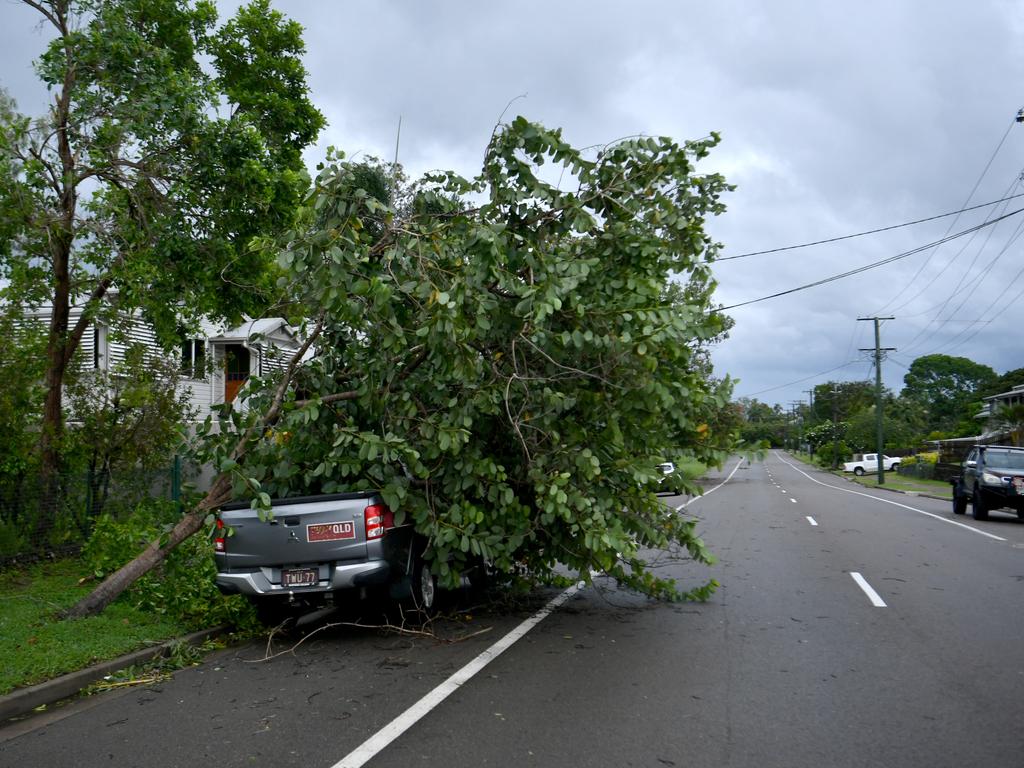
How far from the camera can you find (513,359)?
8.08 meters

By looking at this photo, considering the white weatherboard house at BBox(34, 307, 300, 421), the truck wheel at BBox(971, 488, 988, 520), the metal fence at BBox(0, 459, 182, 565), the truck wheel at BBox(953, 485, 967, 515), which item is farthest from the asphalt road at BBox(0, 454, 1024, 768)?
the truck wheel at BBox(953, 485, 967, 515)

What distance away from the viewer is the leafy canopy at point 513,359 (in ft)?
25.2

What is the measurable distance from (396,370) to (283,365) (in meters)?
1.89

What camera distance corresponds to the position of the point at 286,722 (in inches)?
222

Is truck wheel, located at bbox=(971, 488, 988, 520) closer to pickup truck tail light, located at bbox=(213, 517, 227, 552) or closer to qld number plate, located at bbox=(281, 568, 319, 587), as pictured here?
qld number plate, located at bbox=(281, 568, 319, 587)

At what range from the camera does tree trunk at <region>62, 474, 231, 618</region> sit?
862 centimetres

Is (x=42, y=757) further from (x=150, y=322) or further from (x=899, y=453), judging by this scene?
(x=899, y=453)

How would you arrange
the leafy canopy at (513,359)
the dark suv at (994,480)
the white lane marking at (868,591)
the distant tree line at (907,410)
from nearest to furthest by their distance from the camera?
the leafy canopy at (513,359)
the white lane marking at (868,591)
the dark suv at (994,480)
the distant tree line at (907,410)

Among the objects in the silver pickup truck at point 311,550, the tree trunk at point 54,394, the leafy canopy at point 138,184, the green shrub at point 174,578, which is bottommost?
the green shrub at point 174,578

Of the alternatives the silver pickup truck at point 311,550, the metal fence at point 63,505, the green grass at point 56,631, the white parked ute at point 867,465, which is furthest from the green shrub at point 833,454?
the silver pickup truck at point 311,550

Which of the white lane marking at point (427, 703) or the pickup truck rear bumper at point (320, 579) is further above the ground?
the pickup truck rear bumper at point (320, 579)

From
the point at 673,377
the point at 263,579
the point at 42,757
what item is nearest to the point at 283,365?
the point at 263,579

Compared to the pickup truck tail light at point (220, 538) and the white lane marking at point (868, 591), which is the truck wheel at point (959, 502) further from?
the pickup truck tail light at point (220, 538)

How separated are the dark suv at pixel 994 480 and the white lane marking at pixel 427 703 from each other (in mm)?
15872
